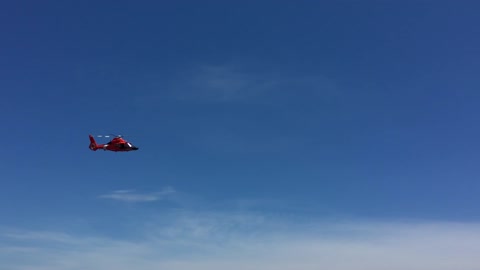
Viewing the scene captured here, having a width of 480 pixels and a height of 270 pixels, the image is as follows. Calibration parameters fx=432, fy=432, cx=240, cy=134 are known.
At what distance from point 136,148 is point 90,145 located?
2552cm

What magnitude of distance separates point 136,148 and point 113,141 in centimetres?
966

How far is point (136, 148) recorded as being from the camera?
14112cm

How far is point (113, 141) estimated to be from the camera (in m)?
145

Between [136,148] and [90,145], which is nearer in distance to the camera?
[136,148]

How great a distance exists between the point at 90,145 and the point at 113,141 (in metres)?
16.6

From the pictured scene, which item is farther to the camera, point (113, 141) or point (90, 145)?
point (90, 145)

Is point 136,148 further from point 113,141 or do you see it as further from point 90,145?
point 90,145

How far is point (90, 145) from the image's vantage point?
513ft

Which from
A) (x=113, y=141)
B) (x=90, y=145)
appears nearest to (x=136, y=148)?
(x=113, y=141)
